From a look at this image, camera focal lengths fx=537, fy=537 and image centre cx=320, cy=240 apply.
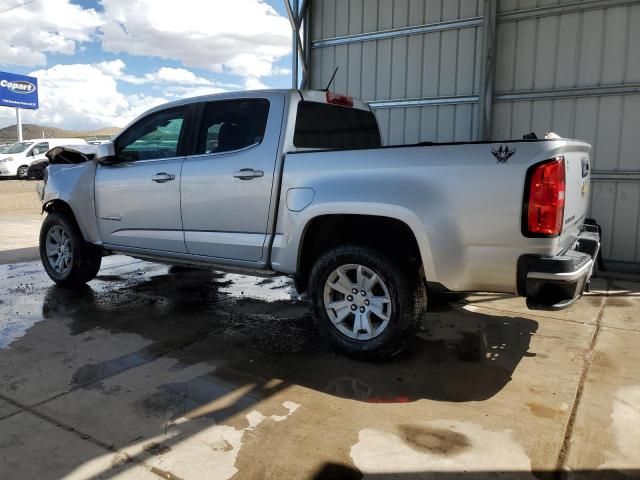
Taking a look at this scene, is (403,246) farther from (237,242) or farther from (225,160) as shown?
(225,160)

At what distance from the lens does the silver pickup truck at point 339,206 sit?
10.5 ft

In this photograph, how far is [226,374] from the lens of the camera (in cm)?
371

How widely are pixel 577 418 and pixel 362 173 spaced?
2.00 metres

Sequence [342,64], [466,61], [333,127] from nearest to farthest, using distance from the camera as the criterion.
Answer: [333,127] → [466,61] → [342,64]

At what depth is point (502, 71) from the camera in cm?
776

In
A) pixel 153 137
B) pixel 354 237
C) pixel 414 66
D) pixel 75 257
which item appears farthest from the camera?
pixel 414 66

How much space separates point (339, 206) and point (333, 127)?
4.15 ft

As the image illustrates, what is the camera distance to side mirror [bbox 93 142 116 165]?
532 cm

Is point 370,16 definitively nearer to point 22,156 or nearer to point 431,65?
point 431,65

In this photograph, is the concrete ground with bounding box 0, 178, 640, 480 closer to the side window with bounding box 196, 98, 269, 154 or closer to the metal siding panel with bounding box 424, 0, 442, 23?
the side window with bounding box 196, 98, 269, 154

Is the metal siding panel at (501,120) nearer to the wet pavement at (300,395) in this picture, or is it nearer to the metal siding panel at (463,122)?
the metal siding panel at (463,122)

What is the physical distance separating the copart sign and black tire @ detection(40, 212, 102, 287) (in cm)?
3664

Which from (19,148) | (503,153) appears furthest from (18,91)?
(503,153)

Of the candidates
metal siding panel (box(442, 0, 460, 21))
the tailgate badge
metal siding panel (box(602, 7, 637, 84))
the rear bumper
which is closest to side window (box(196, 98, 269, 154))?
the tailgate badge
